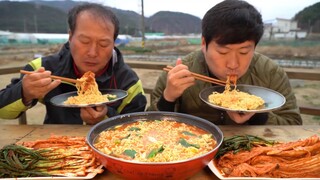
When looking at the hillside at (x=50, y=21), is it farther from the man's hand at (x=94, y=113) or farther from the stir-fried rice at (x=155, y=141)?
the stir-fried rice at (x=155, y=141)

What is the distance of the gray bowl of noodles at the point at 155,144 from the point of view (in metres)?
1.12

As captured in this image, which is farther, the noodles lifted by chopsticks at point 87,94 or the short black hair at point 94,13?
→ the short black hair at point 94,13

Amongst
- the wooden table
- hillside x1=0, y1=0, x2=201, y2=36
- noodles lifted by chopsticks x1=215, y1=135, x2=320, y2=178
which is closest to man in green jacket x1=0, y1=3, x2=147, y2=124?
the wooden table

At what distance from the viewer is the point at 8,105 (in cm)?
229

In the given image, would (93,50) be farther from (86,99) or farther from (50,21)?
(50,21)

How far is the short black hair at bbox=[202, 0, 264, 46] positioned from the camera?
7.04 feet

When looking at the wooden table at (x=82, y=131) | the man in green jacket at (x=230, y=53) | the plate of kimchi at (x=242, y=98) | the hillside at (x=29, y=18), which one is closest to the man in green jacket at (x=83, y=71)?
the wooden table at (x=82, y=131)

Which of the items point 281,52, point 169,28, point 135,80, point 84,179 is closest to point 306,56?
point 281,52

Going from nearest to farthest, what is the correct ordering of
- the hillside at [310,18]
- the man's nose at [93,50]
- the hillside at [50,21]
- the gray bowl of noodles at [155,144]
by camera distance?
the gray bowl of noodles at [155,144]
the man's nose at [93,50]
the hillside at [310,18]
the hillside at [50,21]

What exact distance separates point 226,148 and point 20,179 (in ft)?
3.63

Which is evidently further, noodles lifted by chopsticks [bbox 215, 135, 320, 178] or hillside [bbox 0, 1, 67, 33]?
hillside [bbox 0, 1, 67, 33]

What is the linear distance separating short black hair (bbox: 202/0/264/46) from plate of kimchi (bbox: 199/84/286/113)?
44 cm

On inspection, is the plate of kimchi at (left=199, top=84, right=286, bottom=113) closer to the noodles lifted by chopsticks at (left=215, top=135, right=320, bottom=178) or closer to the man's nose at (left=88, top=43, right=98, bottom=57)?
the noodles lifted by chopsticks at (left=215, top=135, right=320, bottom=178)

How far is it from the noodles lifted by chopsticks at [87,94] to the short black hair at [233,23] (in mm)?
1075
